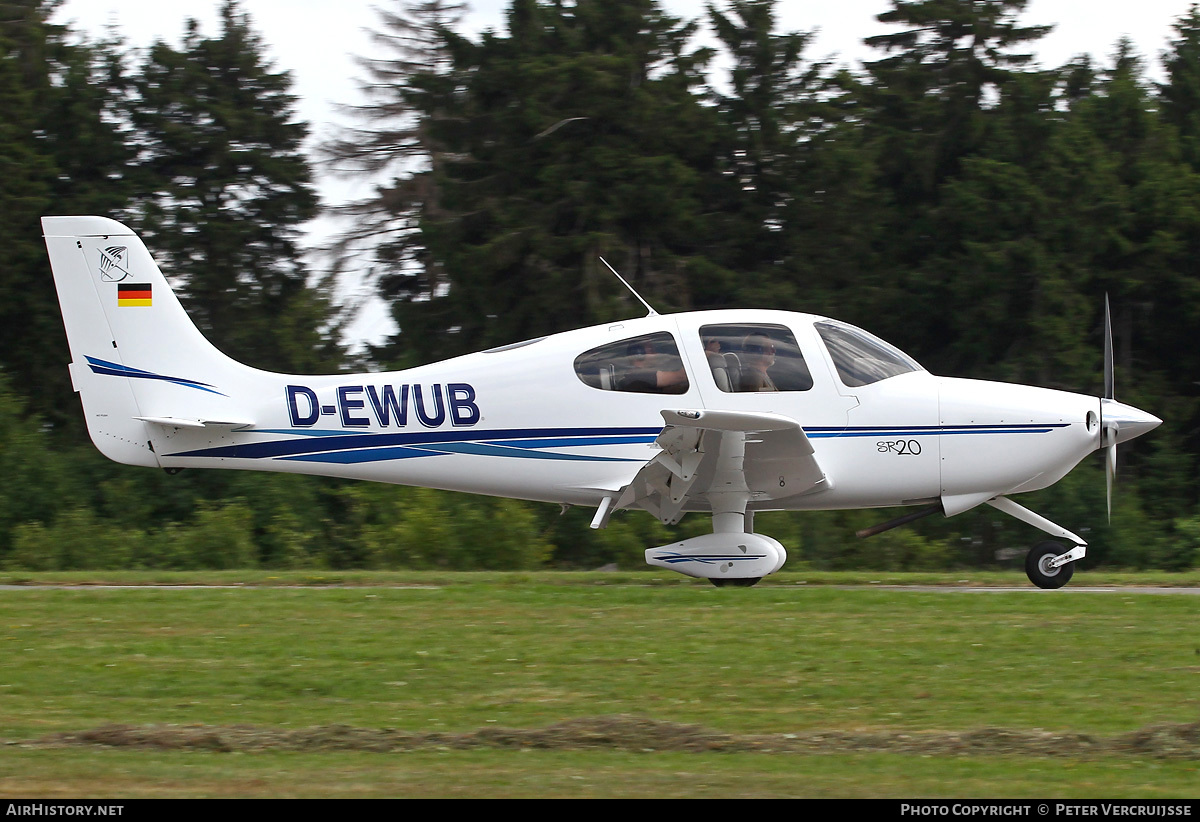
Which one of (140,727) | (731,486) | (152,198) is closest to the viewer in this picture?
(140,727)

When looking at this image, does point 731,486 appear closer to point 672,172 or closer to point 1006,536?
point 1006,536

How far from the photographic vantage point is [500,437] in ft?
36.8

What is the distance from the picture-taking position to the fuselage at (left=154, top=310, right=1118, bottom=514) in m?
10.8

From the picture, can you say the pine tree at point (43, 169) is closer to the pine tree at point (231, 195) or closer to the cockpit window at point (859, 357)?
the pine tree at point (231, 195)

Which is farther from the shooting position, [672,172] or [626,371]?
[672,172]

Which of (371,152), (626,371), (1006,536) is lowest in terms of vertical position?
(1006,536)

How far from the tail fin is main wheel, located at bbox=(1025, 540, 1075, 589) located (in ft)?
21.7

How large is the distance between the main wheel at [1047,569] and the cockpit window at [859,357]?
69.9 inches

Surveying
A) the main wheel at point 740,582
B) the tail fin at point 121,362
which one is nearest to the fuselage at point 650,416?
the tail fin at point 121,362

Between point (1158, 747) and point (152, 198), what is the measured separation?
22878 mm

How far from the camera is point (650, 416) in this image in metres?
10.9

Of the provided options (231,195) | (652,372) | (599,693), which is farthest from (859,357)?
(231,195)

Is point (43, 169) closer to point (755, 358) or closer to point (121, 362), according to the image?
point (121, 362)

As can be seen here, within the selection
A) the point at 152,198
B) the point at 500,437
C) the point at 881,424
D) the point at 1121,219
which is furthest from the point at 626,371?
the point at 152,198
